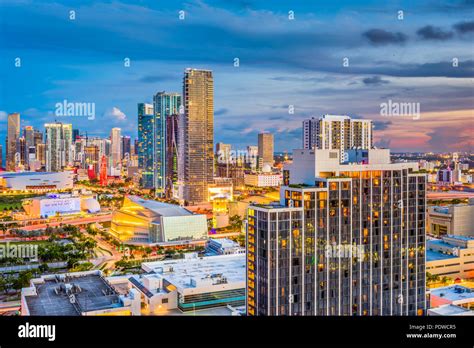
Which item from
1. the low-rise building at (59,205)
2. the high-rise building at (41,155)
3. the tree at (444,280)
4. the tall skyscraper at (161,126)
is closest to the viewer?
the tree at (444,280)

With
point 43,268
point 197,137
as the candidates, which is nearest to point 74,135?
point 197,137

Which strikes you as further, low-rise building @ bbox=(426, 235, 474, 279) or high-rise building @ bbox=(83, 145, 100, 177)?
high-rise building @ bbox=(83, 145, 100, 177)

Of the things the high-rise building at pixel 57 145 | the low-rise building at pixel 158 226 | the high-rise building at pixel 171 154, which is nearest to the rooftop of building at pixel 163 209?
the low-rise building at pixel 158 226

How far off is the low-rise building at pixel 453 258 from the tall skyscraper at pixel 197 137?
41.8ft

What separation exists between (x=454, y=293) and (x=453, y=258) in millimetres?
3207

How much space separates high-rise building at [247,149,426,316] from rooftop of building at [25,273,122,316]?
1.97 m

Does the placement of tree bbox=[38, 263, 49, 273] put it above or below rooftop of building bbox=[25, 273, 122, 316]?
below

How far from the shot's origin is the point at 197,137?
22359 millimetres

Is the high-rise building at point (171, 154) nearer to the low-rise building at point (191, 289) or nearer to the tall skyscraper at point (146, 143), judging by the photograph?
the tall skyscraper at point (146, 143)

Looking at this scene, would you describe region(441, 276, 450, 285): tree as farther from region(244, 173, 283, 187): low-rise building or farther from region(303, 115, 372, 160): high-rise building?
region(244, 173, 283, 187): low-rise building

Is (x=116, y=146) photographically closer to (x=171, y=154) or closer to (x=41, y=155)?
(x=41, y=155)

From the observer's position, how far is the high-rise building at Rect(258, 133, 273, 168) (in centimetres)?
2122

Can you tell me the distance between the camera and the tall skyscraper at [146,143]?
26359 millimetres

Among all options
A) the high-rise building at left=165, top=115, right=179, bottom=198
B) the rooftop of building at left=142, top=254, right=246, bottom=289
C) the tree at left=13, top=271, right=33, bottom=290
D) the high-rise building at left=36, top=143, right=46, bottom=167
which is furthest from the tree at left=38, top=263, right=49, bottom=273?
the high-rise building at left=36, top=143, right=46, bottom=167
